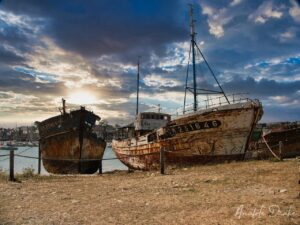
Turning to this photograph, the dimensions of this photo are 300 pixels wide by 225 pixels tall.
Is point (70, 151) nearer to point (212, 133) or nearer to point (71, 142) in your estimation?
point (71, 142)

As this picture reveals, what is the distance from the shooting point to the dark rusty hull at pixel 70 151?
23234mm

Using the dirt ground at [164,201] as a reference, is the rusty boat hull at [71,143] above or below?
above

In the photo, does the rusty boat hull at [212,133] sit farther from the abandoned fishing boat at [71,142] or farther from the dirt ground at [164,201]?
the dirt ground at [164,201]

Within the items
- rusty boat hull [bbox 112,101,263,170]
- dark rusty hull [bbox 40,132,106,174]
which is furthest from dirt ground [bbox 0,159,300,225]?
dark rusty hull [bbox 40,132,106,174]

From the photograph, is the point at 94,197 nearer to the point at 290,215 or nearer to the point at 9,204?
the point at 9,204

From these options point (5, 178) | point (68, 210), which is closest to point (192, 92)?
point (5, 178)

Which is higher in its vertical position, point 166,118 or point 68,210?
point 166,118

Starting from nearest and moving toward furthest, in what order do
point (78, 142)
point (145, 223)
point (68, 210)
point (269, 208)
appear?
point (145, 223), point (269, 208), point (68, 210), point (78, 142)

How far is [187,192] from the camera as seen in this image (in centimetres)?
961

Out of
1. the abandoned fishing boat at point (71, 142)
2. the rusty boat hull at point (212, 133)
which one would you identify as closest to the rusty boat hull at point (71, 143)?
the abandoned fishing boat at point (71, 142)

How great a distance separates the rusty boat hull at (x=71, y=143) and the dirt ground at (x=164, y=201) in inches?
437

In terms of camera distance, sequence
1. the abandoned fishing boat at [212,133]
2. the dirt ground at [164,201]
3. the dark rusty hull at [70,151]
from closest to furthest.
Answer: the dirt ground at [164,201]
the abandoned fishing boat at [212,133]
the dark rusty hull at [70,151]

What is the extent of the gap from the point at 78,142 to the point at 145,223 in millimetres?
17461

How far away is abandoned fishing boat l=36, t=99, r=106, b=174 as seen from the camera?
23.3 m
